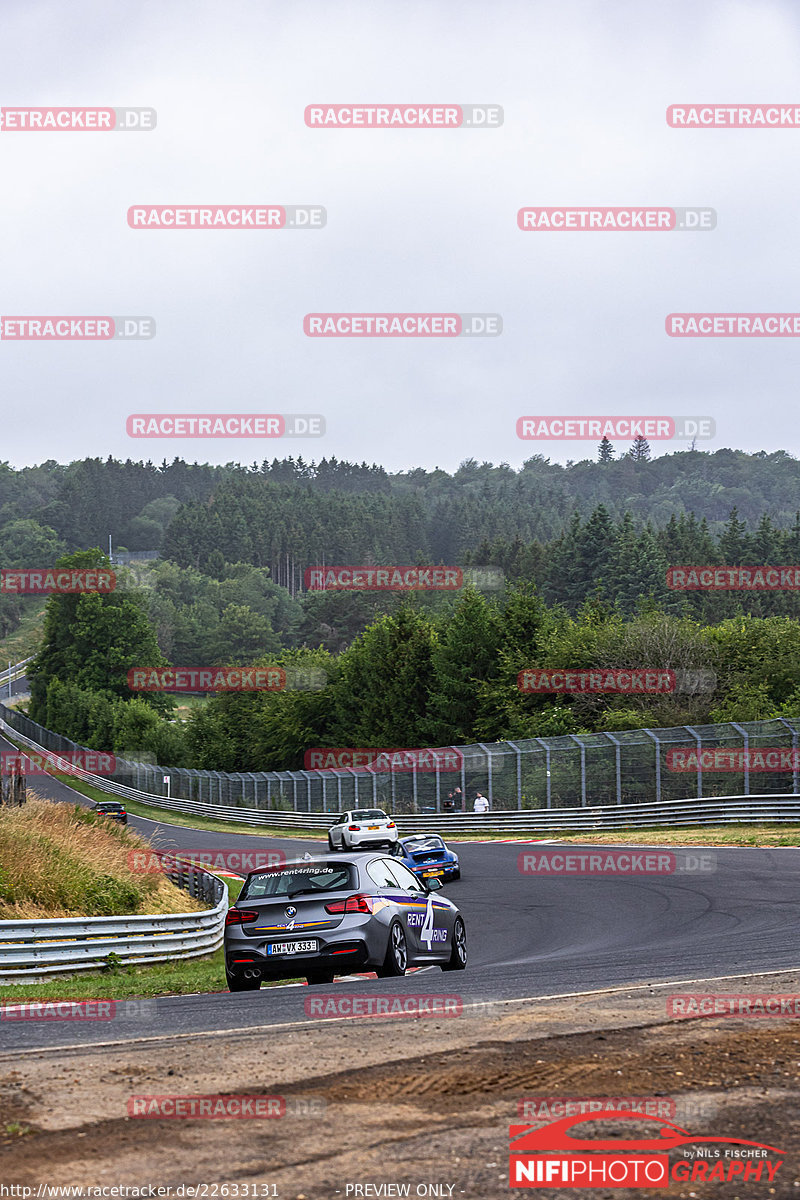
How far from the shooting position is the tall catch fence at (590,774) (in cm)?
3162

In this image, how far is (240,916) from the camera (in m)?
13.0

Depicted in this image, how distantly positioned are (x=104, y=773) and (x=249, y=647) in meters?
75.9

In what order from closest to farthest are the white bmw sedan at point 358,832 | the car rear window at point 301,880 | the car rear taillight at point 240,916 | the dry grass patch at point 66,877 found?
the car rear window at point 301,880 → the car rear taillight at point 240,916 → the dry grass patch at point 66,877 → the white bmw sedan at point 358,832

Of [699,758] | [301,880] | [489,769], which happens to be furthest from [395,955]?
[489,769]

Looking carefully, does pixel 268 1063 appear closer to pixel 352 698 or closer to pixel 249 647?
pixel 352 698

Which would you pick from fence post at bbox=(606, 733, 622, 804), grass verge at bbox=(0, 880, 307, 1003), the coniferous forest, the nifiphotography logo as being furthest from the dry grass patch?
the coniferous forest

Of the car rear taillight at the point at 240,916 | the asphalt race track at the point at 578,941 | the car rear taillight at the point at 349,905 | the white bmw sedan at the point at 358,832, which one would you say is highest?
the car rear taillight at the point at 349,905

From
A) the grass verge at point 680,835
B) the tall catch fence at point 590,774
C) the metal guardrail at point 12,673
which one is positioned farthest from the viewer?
the metal guardrail at point 12,673

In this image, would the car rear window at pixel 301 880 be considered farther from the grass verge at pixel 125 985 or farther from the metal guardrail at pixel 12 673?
the metal guardrail at pixel 12 673

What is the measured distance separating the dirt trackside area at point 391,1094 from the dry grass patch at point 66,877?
9209mm

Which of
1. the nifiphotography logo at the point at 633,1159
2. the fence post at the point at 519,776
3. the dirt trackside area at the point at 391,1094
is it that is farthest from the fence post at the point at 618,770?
the nifiphotography logo at the point at 633,1159

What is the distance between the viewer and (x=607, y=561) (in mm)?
113938

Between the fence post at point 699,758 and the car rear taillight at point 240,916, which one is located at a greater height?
the car rear taillight at point 240,916

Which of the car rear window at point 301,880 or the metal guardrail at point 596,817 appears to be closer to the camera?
the car rear window at point 301,880
